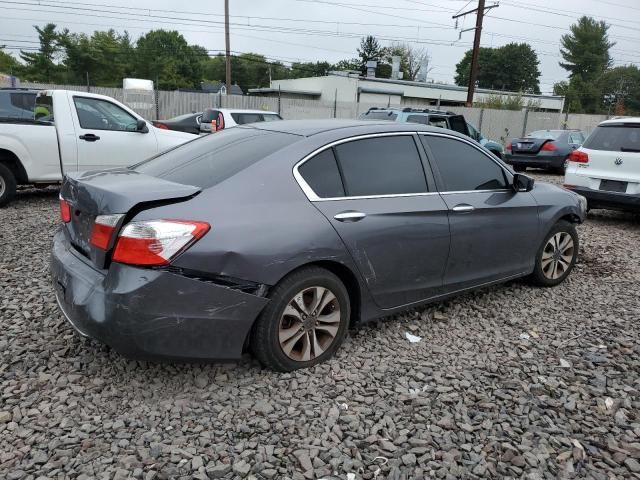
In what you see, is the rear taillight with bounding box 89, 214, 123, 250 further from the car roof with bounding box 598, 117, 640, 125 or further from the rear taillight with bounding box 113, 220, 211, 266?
the car roof with bounding box 598, 117, 640, 125

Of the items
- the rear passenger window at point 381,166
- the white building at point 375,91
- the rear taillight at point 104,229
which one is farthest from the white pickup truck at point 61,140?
the white building at point 375,91

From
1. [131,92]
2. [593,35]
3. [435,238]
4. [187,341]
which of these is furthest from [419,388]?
[593,35]

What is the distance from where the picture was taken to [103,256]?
2.74m

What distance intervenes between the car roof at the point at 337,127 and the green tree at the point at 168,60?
57604 mm

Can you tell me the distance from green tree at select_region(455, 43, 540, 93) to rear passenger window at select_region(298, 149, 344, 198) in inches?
3810

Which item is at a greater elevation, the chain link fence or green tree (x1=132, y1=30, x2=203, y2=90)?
green tree (x1=132, y1=30, x2=203, y2=90)

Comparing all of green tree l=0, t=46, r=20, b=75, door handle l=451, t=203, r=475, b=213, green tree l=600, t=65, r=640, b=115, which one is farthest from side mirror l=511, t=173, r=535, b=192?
green tree l=600, t=65, r=640, b=115

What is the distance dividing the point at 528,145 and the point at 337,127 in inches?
530

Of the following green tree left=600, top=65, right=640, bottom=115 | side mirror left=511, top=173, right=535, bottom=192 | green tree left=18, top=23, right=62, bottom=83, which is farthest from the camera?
green tree left=600, top=65, right=640, bottom=115

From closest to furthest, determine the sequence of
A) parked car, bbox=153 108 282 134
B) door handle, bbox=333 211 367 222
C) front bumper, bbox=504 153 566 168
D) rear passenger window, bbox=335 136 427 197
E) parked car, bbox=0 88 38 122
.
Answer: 1. door handle, bbox=333 211 367 222
2. rear passenger window, bbox=335 136 427 197
3. parked car, bbox=0 88 38 122
4. parked car, bbox=153 108 282 134
5. front bumper, bbox=504 153 566 168

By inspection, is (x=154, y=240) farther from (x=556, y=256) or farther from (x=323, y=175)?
(x=556, y=256)

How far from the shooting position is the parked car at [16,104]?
734 cm

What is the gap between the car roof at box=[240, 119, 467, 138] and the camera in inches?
138

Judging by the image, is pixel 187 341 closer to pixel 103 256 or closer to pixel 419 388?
pixel 103 256
